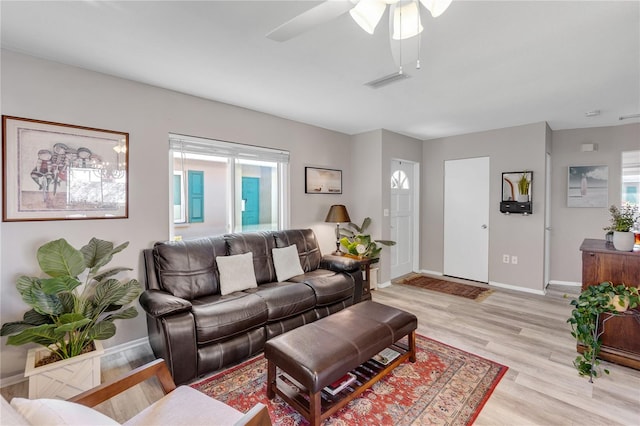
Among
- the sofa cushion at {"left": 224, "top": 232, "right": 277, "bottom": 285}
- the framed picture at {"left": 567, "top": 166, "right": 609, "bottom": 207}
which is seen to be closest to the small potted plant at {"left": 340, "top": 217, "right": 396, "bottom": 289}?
the sofa cushion at {"left": 224, "top": 232, "right": 277, "bottom": 285}

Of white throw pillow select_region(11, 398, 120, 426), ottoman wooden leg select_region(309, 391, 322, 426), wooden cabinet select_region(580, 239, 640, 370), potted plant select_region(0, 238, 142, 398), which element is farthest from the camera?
wooden cabinet select_region(580, 239, 640, 370)

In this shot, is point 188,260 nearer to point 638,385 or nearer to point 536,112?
point 638,385

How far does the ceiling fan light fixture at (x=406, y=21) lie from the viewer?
1.38 metres

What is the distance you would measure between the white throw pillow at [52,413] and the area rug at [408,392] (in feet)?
3.86

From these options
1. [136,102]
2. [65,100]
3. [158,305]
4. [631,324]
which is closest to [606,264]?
[631,324]

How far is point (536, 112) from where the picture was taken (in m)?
3.66

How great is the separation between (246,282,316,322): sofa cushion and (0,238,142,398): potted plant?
1013 mm

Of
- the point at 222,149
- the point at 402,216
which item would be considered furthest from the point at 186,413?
the point at 402,216

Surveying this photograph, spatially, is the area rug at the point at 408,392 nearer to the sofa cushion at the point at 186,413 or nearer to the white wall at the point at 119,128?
the sofa cushion at the point at 186,413

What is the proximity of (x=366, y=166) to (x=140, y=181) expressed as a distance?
3.12 metres

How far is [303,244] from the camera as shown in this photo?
12.1 ft

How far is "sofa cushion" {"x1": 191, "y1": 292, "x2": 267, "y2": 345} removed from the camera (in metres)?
→ 2.16

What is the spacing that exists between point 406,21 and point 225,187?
2.62 metres

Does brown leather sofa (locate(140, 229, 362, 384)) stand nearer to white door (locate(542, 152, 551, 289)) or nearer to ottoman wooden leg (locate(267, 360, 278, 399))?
ottoman wooden leg (locate(267, 360, 278, 399))
